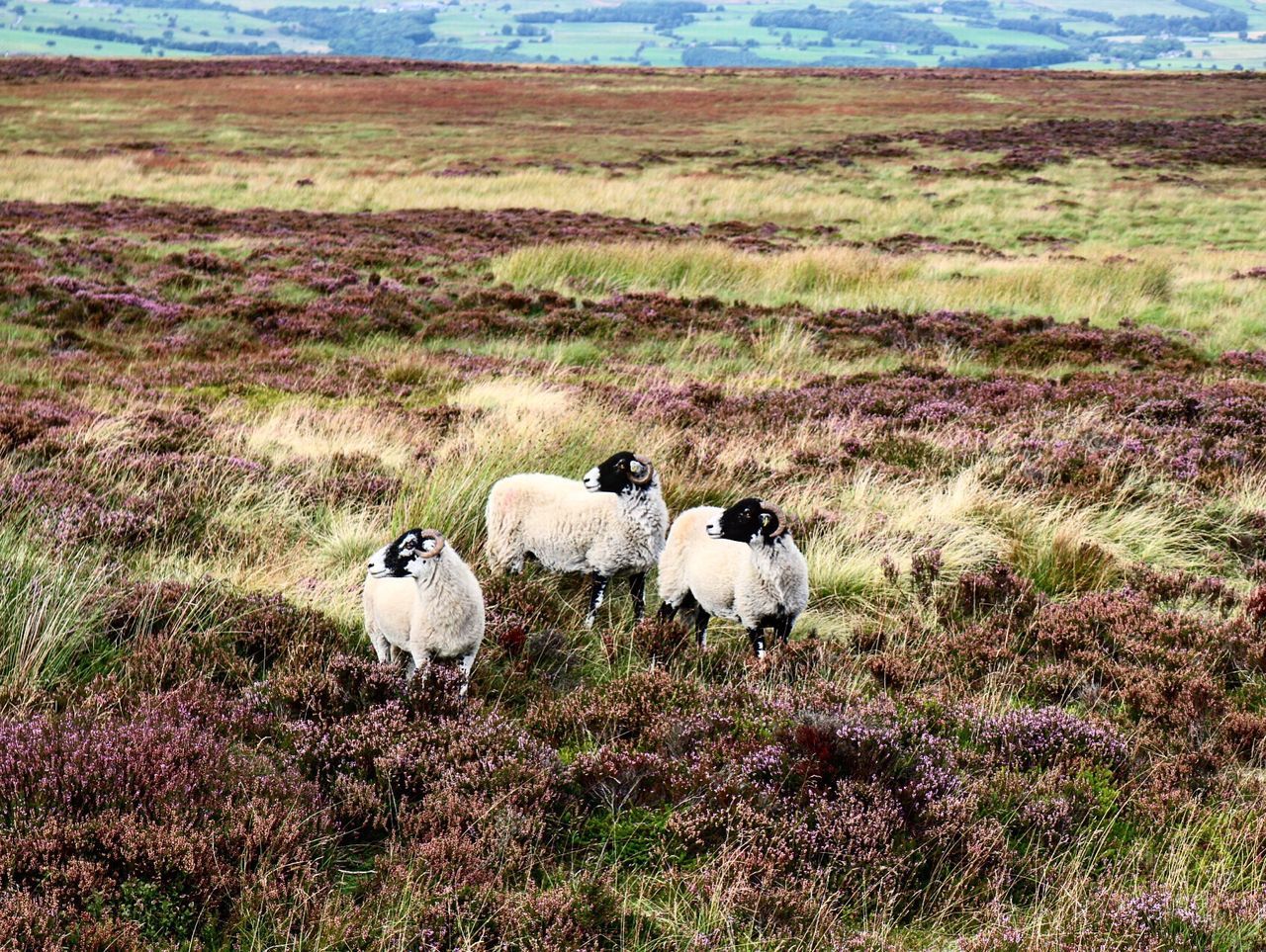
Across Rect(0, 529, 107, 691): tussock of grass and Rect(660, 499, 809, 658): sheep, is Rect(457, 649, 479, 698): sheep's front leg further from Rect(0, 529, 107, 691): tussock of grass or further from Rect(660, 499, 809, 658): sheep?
Rect(0, 529, 107, 691): tussock of grass

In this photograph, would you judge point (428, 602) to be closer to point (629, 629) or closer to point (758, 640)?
point (629, 629)

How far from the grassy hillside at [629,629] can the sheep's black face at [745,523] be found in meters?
0.69

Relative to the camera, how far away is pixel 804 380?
13.6 m

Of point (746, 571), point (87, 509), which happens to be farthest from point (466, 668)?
point (87, 509)

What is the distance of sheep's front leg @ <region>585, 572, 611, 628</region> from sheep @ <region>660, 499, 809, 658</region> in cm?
41

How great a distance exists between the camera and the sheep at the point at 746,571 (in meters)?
5.27

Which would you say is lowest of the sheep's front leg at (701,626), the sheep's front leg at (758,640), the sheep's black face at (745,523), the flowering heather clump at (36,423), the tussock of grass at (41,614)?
the sheep's front leg at (701,626)

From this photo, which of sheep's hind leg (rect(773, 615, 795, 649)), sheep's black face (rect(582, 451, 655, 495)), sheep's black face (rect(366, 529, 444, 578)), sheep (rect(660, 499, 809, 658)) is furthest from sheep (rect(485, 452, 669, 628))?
sheep's black face (rect(366, 529, 444, 578))

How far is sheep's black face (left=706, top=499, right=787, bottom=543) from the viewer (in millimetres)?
5242

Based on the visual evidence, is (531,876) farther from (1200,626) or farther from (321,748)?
(1200,626)

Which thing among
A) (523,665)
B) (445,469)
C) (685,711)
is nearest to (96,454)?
(445,469)

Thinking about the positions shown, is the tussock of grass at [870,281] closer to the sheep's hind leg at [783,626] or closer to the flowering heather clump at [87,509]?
the flowering heather clump at [87,509]

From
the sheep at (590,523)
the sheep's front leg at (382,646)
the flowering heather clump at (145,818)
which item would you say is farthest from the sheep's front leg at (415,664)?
the sheep at (590,523)

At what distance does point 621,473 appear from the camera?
5.86 metres
